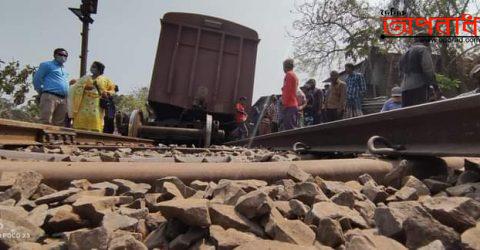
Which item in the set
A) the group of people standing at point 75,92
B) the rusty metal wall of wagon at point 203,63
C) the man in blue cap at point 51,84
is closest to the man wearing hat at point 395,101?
the rusty metal wall of wagon at point 203,63

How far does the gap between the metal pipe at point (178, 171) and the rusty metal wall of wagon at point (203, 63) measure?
6.55m

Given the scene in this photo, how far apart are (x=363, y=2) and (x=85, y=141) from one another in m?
20.4

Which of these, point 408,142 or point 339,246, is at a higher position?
point 408,142

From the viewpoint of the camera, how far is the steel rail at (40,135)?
12.9 ft

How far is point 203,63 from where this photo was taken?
866cm

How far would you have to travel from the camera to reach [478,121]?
198 centimetres

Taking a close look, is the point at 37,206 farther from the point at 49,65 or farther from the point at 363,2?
the point at 363,2

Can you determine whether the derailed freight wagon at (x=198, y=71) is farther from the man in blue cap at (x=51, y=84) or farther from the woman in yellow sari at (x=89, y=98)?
the man in blue cap at (x=51, y=84)

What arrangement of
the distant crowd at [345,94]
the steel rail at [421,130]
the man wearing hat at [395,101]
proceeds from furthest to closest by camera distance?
the man wearing hat at [395,101], the distant crowd at [345,94], the steel rail at [421,130]

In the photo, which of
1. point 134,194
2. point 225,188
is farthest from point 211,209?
point 134,194

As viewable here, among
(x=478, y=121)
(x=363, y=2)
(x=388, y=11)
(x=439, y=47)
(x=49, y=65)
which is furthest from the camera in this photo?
(x=363, y=2)

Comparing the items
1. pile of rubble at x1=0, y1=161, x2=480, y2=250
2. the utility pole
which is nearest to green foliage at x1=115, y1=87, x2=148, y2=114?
the utility pole

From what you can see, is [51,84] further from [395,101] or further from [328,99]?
[395,101]

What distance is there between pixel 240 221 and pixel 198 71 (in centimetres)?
774
